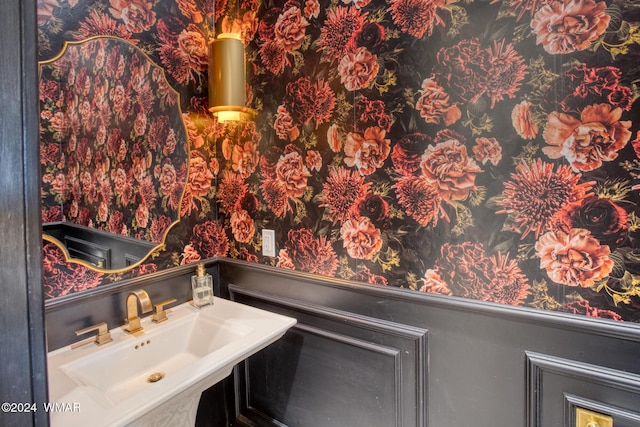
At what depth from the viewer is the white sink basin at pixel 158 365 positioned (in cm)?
82

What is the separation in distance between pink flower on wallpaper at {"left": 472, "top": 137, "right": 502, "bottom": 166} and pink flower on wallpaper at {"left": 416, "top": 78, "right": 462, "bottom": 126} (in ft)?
0.34

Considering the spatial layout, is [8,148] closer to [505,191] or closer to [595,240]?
[505,191]

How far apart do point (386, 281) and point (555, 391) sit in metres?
0.55

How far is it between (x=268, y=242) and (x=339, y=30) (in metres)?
0.88

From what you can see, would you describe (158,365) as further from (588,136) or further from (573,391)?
(588,136)

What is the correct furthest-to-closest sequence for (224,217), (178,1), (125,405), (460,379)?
(224,217)
(178,1)
(460,379)
(125,405)

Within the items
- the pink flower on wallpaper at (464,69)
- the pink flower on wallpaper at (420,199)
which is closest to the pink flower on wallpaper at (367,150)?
the pink flower on wallpaper at (420,199)

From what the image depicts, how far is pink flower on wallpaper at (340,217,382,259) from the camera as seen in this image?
3.95ft

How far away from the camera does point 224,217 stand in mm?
1628

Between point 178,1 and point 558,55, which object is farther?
point 178,1

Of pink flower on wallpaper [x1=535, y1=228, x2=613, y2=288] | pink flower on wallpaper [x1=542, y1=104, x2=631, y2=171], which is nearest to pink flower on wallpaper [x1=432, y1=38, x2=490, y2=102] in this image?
pink flower on wallpaper [x1=542, y1=104, x2=631, y2=171]

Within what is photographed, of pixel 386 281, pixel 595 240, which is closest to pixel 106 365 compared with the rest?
pixel 386 281

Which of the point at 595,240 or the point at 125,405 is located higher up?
the point at 595,240

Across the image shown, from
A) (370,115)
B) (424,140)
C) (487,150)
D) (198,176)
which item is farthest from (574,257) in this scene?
(198,176)
